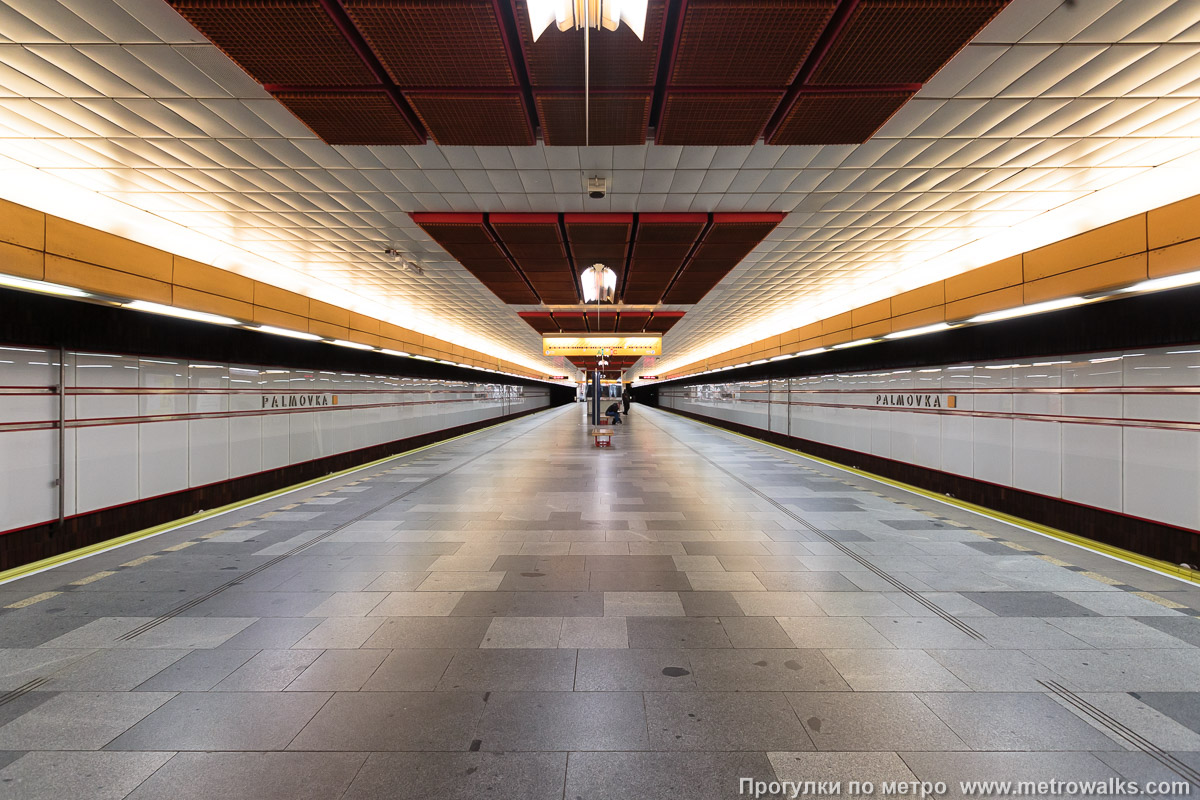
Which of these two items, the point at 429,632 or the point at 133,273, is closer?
the point at 429,632

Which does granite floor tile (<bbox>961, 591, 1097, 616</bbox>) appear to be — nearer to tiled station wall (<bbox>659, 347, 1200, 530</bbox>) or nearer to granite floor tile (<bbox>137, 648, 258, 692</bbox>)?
tiled station wall (<bbox>659, 347, 1200, 530</bbox>)

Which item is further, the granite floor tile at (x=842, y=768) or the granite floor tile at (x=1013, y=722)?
the granite floor tile at (x=1013, y=722)

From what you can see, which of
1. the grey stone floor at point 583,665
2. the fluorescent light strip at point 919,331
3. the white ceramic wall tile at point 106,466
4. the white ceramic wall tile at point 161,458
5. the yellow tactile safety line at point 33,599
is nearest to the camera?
the grey stone floor at point 583,665

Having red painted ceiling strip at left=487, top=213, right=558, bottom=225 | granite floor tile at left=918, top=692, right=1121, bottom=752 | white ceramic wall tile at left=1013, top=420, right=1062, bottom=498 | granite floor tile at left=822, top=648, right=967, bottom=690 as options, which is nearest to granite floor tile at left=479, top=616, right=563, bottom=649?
granite floor tile at left=822, top=648, right=967, bottom=690

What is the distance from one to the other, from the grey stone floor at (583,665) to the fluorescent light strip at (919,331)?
3445 millimetres

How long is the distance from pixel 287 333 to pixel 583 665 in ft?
28.2

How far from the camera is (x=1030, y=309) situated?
6016mm

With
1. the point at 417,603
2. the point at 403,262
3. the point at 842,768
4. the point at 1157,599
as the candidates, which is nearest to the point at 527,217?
the point at 403,262

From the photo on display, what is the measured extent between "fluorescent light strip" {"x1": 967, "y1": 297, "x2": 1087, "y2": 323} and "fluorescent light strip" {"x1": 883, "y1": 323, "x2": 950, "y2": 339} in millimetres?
614

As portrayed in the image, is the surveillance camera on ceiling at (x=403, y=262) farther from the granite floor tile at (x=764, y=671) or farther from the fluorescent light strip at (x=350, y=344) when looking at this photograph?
the granite floor tile at (x=764, y=671)

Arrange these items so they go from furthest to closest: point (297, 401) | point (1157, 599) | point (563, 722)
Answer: point (297, 401), point (1157, 599), point (563, 722)

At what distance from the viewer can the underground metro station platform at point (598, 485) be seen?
2.65m

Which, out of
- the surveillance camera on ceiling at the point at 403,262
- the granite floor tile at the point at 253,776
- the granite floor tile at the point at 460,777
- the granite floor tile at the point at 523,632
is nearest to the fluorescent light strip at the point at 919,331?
the granite floor tile at the point at 523,632

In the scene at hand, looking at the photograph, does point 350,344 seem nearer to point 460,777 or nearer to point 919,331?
point 460,777
